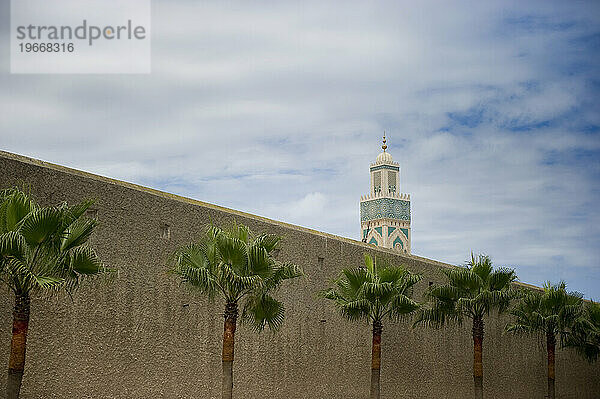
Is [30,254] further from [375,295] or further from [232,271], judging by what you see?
[375,295]

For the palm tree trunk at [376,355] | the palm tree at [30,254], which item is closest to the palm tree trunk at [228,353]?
the palm tree at [30,254]

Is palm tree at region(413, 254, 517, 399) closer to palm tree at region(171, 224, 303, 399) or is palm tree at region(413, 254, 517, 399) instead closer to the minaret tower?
palm tree at region(171, 224, 303, 399)

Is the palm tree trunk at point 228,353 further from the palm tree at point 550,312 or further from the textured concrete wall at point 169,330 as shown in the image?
the palm tree at point 550,312

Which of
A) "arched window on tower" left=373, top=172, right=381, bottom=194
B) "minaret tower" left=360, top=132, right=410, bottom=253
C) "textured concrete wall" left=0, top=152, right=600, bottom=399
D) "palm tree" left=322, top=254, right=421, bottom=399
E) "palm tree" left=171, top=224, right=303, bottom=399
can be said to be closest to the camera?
"palm tree" left=171, top=224, right=303, bottom=399

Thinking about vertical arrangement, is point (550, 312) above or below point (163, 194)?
below

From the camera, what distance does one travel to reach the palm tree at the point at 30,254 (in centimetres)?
1168

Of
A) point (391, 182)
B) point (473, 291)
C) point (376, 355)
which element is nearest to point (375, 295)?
point (376, 355)

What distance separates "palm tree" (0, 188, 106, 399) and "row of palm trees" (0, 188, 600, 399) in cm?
1

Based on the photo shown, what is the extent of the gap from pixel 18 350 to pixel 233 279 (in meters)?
4.38

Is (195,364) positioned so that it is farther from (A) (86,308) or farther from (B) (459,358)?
(B) (459,358)

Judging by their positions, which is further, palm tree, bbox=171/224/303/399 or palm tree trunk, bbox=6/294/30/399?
palm tree, bbox=171/224/303/399

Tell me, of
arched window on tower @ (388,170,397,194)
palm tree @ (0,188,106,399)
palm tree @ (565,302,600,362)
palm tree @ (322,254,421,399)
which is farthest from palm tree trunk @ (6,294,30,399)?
arched window on tower @ (388,170,397,194)

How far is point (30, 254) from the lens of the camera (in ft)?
39.1

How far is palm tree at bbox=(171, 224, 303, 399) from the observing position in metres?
15.3
